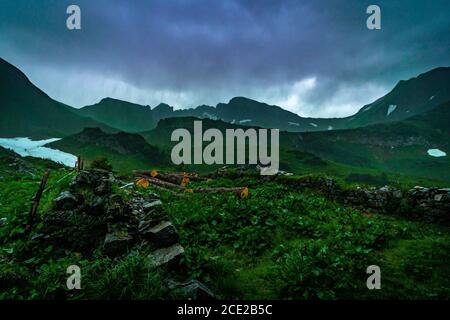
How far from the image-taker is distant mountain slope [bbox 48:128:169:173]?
14812 centimetres

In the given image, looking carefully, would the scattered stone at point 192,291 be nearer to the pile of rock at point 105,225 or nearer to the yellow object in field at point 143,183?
the pile of rock at point 105,225

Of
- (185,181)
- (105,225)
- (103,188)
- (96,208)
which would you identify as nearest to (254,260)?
(105,225)

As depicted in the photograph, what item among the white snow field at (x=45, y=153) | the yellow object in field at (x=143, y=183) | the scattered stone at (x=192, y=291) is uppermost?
the white snow field at (x=45, y=153)

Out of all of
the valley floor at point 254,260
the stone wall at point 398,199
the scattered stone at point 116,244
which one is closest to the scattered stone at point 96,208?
the valley floor at point 254,260

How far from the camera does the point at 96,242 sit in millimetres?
8078

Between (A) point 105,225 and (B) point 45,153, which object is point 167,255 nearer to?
(A) point 105,225

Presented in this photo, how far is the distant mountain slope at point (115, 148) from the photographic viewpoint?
148 metres

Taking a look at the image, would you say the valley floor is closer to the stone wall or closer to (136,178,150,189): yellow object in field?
the stone wall

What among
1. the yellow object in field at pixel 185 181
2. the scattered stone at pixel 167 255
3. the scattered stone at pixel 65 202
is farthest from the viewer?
the yellow object in field at pixel 185 181

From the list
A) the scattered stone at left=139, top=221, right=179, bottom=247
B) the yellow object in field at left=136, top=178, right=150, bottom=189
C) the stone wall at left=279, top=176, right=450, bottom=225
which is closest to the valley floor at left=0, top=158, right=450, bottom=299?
the scattered stone at left=139, top=221, right=179, bottom=247

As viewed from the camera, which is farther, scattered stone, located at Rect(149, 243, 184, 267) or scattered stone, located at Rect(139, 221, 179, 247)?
scattered stone, located at Rect(139, 221, 179, 247)

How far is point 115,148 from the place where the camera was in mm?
161125
